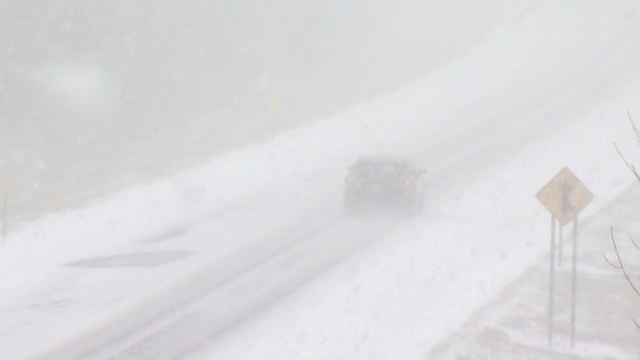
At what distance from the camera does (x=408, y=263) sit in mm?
14172

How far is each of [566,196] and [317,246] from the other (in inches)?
276

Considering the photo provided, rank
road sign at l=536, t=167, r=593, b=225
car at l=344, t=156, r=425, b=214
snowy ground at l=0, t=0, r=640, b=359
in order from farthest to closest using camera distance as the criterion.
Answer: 1. car at l=344, t=156, r=425, b=214
2. snowy ground at l=0, t=0, r=640, b=359
3. road sign at l=536, t=167, r=593, b=225

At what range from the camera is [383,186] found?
18.3m

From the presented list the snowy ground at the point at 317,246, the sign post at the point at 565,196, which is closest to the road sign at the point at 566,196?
the sign post at the point at 565,196

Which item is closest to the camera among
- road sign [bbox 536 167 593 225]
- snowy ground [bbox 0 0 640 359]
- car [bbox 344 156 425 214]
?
road sign [bbox 536 167 593 225]

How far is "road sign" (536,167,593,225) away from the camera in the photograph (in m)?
9.62

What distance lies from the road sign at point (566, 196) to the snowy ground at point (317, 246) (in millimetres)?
1927

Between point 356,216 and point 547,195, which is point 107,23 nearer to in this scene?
point 356,216

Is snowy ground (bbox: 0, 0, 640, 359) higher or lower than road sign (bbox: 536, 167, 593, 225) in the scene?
higher

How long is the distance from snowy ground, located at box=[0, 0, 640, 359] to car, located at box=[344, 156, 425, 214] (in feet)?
1.49

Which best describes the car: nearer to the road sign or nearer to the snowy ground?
the snowy ground

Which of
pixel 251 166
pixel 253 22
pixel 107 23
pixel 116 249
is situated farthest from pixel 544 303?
pixel 253 22

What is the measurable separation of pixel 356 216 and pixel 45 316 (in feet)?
28.8

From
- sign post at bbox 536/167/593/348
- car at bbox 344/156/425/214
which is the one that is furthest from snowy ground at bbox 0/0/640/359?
sign post at bbox 536/167/593/348
